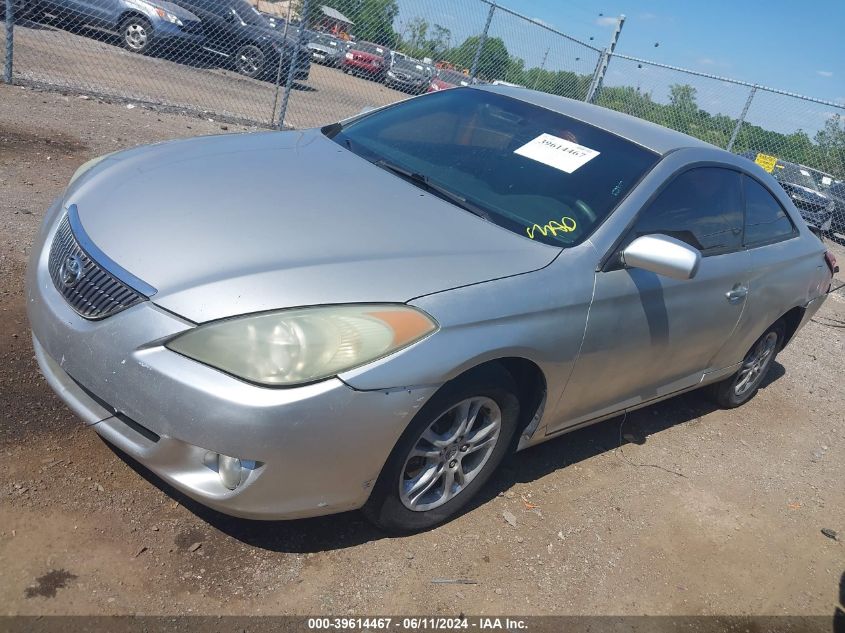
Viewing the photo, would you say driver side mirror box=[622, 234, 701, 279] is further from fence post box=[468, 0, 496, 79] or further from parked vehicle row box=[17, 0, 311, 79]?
parked vehicle row box=[17, 0, 311, 79]

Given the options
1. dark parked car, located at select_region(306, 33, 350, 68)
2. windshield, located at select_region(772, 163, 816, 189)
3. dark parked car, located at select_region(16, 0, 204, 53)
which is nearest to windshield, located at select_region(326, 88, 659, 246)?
dark parked car, located at select_region(306, 33, 350, 68)

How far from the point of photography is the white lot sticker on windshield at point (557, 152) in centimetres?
349

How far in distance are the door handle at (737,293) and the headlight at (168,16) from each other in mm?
10427

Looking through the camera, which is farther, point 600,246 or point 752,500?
point 752,500

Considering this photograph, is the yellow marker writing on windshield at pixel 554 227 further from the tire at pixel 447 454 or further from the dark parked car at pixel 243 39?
the dark parked car at pixel 243 39

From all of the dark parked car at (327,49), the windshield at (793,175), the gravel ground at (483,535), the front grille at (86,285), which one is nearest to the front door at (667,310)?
the gravel ground at (483,535)

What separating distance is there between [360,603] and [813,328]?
6.72 meters

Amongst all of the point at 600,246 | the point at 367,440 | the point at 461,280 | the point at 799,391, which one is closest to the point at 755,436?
the point at 799,391

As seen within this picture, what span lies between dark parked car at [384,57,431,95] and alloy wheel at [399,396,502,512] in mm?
9139

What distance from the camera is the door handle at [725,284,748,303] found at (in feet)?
12.7

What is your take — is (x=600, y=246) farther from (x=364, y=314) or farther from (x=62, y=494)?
(x=62, y=494)

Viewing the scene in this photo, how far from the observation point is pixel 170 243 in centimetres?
254

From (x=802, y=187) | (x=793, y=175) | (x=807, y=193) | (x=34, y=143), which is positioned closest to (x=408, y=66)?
(x=34, y=143)

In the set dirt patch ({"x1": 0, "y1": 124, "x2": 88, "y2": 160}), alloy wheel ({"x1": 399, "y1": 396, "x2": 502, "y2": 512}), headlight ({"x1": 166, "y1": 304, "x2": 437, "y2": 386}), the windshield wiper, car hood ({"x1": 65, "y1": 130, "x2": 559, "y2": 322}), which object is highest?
the windshield wiper
